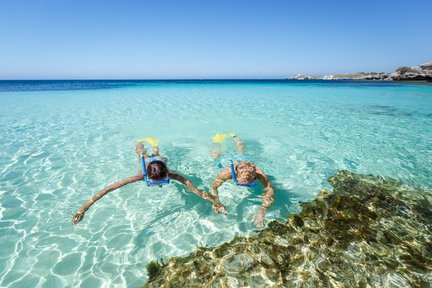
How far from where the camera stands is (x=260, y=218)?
4773mm

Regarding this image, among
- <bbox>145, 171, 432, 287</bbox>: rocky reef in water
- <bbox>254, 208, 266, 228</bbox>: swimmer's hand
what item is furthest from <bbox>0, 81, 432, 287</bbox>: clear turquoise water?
<bbox>145, 171, 432, 287</bbox>: rocky reef in water

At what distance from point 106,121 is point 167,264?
1175cm

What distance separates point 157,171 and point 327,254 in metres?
3.21

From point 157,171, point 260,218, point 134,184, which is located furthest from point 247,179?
point 134,184

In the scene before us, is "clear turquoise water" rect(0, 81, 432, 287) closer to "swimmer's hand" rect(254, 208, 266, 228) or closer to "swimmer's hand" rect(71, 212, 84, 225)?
"swimmer's hand" rect(254, 208, 266, 228)

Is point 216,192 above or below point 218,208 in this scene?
above

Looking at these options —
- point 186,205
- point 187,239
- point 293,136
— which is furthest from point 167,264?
point 293,136

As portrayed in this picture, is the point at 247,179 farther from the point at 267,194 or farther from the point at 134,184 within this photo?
the point at 134,184

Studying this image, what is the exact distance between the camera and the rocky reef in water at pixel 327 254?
11.3 feet

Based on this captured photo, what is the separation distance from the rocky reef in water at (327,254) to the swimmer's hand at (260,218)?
0.50 feet

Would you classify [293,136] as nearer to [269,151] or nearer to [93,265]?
[269,151]

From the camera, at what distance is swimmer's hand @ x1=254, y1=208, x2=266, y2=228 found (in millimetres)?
4689

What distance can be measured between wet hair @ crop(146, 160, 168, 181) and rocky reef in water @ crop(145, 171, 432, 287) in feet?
4.84

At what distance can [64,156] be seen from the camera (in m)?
8.06
